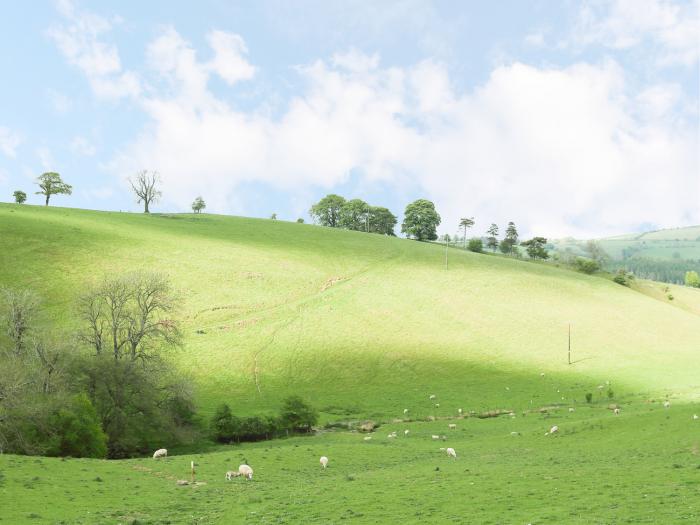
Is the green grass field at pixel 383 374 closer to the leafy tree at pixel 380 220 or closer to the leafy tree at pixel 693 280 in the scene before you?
the leafy tree at pixel 380 220

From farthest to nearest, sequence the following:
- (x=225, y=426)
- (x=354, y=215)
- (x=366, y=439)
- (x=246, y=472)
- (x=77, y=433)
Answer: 1. (x=354, y=215)
2. (x=225, y=426)
3. (x=366, y=439)
4. (x=77, y=433)
5. (x=246, y=472)

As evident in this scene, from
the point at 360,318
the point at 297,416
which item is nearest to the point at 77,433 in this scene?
the point at 297,416

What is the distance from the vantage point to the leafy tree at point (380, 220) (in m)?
176

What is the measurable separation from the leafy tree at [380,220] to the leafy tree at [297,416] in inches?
5091

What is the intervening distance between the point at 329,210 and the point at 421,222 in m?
33.2

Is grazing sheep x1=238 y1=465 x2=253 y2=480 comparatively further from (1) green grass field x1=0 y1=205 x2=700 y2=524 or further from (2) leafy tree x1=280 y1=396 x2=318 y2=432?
(2) leafy tree x1=280 y1=396 x2=318 y2=432

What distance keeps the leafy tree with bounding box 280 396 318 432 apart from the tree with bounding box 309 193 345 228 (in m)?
127

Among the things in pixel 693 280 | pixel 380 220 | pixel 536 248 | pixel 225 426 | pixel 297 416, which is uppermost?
pixel 380 220

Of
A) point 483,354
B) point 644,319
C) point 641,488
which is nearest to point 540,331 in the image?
point 483,354

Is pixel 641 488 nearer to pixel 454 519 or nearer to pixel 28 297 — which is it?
pixel 454 519

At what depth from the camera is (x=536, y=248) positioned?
16438 centimetres

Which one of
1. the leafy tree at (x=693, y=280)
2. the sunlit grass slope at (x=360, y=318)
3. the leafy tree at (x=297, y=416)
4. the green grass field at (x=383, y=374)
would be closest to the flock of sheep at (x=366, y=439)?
the green grass field at (x=383, y=374)

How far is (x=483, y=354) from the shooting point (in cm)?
6994

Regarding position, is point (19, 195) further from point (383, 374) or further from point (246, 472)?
point (246, 472)
